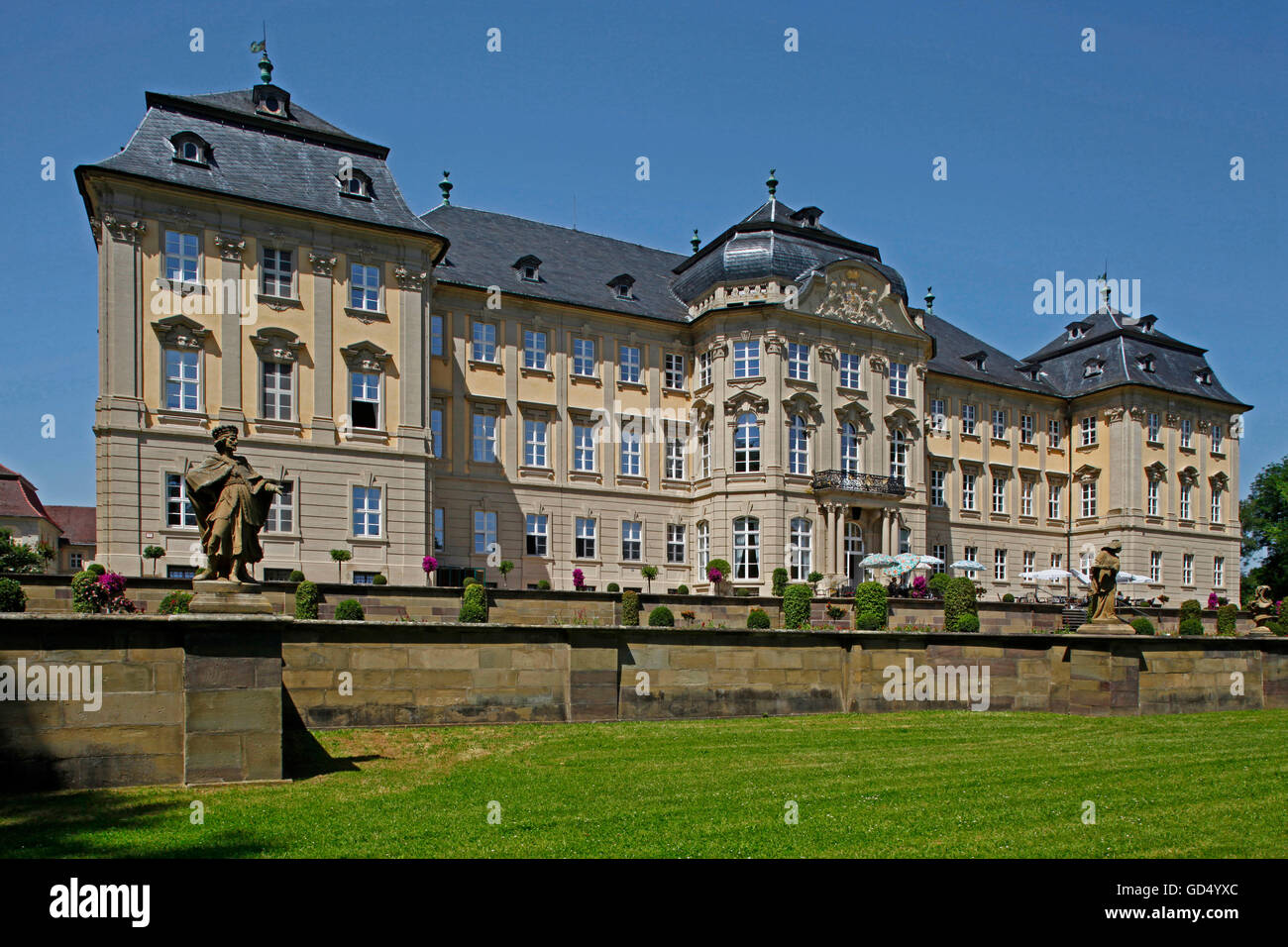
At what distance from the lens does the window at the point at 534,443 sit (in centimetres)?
4244

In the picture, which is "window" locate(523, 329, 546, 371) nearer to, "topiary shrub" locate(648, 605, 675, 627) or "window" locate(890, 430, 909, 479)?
"window" locate(890, 430, 909, 479)

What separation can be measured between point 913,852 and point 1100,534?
55.3m

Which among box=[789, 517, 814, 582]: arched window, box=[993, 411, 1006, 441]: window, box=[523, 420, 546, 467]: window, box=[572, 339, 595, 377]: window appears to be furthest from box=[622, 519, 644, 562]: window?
box=[993, 411, 1006, 441]: window

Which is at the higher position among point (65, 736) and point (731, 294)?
point (731, 294)

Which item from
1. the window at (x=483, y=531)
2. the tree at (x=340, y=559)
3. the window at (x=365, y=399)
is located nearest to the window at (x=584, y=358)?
the window at (x=483, y=531)

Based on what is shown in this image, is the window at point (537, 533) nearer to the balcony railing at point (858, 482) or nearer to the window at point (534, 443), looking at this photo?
the window at point (534, 443)

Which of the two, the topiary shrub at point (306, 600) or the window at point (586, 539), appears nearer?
the topiary shrub at point (306, 600)

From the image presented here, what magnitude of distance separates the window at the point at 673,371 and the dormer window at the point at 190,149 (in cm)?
2119

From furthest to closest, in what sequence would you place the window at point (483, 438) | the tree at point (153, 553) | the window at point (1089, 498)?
the window at point (1089, 498) → the window at point (483, 438) → the tree at point (153, 553)

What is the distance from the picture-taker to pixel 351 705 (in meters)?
14.1

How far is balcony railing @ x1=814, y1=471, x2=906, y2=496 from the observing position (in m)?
43.6

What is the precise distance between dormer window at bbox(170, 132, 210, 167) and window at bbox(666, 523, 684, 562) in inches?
956
